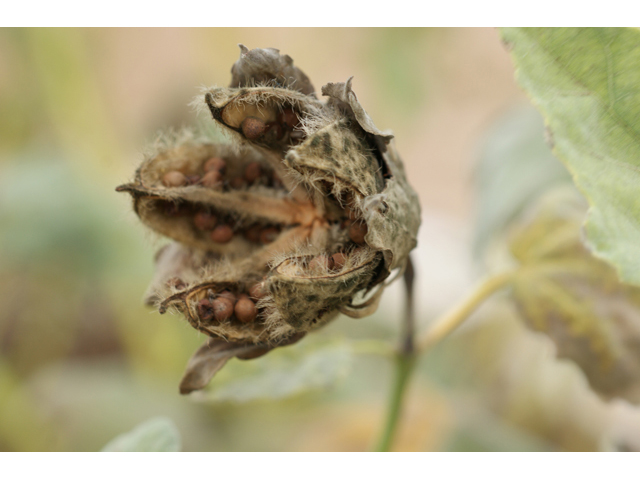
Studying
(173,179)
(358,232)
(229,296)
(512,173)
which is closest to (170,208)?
(173,179)

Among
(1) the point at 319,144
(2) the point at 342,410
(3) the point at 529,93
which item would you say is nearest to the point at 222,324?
(1) the point at 319,144

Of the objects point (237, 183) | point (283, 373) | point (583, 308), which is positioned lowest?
point (583, 308)

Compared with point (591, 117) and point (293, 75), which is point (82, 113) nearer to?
point (293, 75)

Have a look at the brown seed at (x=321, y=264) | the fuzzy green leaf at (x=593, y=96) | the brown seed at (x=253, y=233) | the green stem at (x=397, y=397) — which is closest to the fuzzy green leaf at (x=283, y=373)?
the green stem at (x=397, y=397)

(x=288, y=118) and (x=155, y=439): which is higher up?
(x=288, y=118)

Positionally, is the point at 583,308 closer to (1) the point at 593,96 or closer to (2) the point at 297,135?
(1) the point at 593,96

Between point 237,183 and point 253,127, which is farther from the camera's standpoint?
point 237,183

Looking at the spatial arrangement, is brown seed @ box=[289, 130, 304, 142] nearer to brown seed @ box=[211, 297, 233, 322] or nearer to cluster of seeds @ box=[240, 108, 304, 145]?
cluster of seeds @ box=[240, 108, 304, 145]
